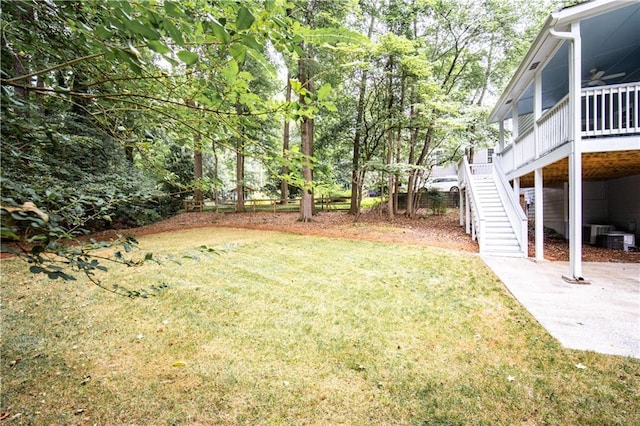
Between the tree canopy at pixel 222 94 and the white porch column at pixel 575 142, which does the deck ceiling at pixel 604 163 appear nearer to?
the white porch column at pixel 575 142

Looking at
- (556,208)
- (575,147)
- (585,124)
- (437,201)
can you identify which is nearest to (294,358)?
(575,147)

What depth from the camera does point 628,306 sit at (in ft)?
13.0

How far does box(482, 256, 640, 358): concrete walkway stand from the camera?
3.21 meters

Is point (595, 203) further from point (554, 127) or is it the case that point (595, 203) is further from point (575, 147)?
point (575, 147)

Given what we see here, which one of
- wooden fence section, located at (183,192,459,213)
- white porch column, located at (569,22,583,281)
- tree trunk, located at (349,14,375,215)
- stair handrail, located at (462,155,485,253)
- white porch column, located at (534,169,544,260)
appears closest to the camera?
white porch column, located at (569,22,583,281)

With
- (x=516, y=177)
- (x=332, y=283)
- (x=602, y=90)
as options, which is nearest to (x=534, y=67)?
(x=602, y=90)

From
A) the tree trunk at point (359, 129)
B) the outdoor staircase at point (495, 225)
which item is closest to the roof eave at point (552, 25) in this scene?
the outdoor staircase at point (495, 225)

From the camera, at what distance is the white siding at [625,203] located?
8.29 metres

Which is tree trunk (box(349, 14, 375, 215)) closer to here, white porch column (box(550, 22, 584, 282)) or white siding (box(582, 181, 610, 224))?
white porch column (box(550, 22, 584, 282))

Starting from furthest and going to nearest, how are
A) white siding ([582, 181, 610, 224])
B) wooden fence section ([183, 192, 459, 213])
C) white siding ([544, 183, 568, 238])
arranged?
1. wooden fence section ([183, 192, 459, 213])
2. white siding ([544, 183, 568, 238])
3. white siding ([582, 181, 610, 224])

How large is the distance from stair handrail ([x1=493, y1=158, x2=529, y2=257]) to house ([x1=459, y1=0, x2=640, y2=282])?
0.11 ft

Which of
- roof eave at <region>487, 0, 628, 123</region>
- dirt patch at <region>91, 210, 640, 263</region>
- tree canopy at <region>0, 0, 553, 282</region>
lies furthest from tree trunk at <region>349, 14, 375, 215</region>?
roof eave at <region>487, 0, 628, 123</region>

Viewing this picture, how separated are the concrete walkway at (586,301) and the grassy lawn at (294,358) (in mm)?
258

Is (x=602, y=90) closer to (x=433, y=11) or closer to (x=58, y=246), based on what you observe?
(x=58, y=246)
